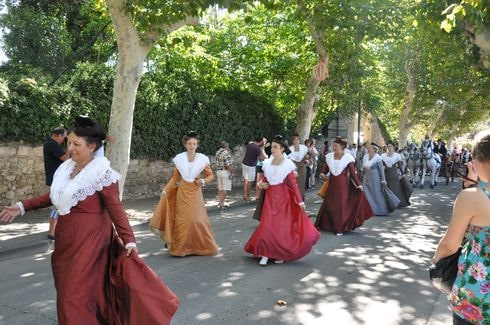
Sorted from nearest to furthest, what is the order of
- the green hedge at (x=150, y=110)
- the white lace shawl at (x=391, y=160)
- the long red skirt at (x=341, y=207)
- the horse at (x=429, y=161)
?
the long red skirt at (x=341, y=207) → the green hedge at (x=150, y=110) → the white lace shawl at (x=391, y=160) → the horse at (x=429, y=161)

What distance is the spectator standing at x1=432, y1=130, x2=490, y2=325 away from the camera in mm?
2617

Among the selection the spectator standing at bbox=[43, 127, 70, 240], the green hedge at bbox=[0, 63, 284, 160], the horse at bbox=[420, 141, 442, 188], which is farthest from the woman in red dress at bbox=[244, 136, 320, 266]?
the horse at bbox=[420, 141, 442, 188]

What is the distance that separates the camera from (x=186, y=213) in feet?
24.6

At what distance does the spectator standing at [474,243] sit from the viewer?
262 cm

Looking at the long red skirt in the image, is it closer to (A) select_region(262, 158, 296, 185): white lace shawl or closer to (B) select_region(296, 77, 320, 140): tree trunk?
(A) select_region(262, 158, 296, 185): white lace shawl

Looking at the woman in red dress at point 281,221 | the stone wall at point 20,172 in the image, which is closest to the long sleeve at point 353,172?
the woman in red dress at point 281,221

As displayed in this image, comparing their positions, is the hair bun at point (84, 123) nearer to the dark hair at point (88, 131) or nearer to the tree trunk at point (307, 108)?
the dark hair at point (88, 131)

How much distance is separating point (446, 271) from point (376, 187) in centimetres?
991

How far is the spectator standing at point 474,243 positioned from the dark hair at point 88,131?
2579 mm

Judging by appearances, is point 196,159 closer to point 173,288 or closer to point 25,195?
point 173,288

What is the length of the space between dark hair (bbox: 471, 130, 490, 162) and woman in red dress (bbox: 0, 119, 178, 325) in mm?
2313

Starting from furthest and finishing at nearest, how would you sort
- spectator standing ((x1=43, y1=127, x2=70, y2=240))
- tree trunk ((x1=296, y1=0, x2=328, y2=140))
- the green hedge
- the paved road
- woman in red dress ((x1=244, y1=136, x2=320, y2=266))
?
tree trunk ((x1=296, y1=0, x2=328, y2=140))
the green hedge
spectator standing ((x1=43, y1=127, x2=70, y2=240))
woman in red dress ((x1=244, y1=136, x2=320, y2=266))
the paved road

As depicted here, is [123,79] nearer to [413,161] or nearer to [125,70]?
[125,70]

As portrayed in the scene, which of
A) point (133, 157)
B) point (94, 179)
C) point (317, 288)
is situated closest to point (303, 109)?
point (133, 157)
